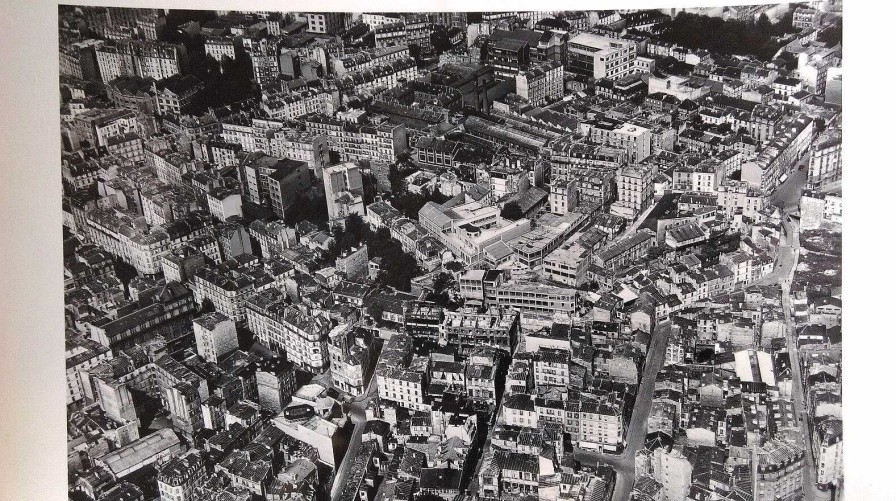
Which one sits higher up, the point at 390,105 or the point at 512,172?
the point at 390,105

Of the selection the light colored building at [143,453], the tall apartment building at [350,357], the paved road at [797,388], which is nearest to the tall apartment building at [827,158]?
the paved road at [797,388]

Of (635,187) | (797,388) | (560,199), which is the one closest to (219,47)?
(560,199)

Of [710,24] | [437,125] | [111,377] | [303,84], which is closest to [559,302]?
[437,125]

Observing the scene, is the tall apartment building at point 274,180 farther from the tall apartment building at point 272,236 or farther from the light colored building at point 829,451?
the light colored building at point 829,451

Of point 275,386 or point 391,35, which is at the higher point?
point 391,35

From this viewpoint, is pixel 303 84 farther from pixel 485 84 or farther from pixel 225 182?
pixel 485 84

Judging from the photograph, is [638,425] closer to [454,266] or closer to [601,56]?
[454,266]
